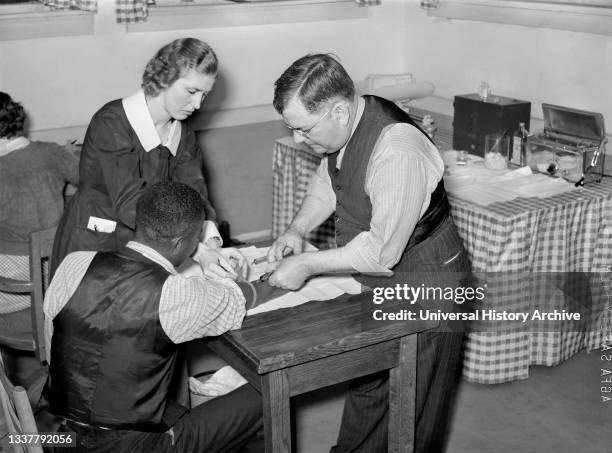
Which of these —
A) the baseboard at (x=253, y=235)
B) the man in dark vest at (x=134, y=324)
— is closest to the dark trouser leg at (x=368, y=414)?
the man in dark vest at (x=134, y=324)

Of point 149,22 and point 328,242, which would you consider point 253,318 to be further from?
point 149,22

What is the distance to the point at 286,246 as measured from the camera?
2.62 meters

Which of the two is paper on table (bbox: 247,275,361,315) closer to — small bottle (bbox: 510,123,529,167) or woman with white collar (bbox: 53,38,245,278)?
woman with white collar (bbox: 53,38,245,278)

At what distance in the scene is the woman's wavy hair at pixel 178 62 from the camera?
107 inches

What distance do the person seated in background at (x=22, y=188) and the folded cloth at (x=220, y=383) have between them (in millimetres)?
927

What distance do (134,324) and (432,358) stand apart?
88 centimetres

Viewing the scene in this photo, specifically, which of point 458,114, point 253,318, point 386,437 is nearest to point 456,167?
point 458,114

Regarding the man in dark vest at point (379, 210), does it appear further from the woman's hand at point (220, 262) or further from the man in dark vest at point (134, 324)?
the man in dark vest at point (134, 324)

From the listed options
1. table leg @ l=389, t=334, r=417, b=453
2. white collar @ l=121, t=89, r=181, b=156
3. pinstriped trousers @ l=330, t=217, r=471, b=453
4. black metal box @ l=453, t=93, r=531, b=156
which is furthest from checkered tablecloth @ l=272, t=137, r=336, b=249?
table leg @ l=389, t=334, r=417, b=453

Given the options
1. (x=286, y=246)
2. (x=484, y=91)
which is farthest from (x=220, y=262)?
(x=484, y=91)

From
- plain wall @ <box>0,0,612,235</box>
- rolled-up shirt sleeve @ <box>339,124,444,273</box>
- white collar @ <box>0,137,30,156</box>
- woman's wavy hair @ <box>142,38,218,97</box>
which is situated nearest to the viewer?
rolled-up shirt sleeve @ <box>339,124,444,273</box>

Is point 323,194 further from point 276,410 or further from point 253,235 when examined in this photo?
point 253,235

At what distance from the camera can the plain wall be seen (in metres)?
4.19

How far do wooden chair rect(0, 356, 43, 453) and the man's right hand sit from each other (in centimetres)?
88
